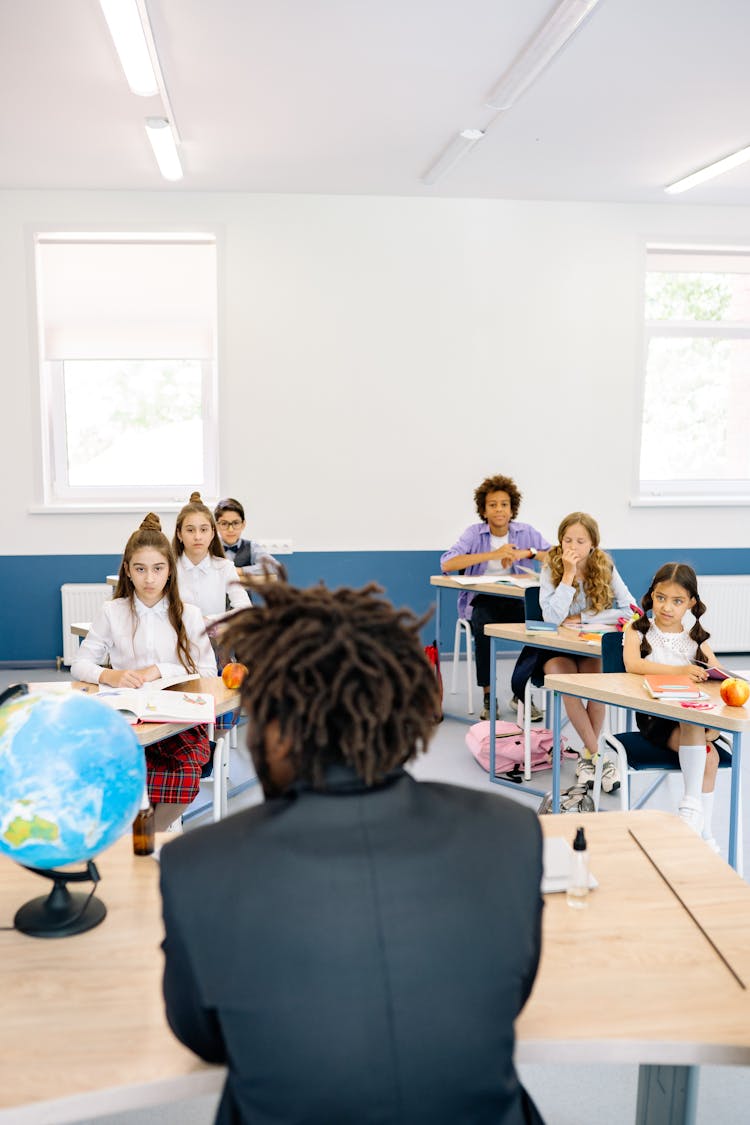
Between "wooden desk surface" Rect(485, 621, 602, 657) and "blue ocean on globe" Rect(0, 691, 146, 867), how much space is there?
282 cm

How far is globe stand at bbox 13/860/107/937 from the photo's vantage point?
5.23 feet

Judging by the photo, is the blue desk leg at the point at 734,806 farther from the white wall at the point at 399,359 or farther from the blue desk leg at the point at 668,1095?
the white wall at the point at 399,359

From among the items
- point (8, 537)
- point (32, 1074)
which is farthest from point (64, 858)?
point (8, 537)

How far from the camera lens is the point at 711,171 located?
5645 mm

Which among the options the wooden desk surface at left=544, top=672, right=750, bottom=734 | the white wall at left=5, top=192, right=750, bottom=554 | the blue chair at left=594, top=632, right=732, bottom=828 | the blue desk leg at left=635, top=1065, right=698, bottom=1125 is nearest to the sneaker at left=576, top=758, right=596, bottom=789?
the blue chair at left=594, top=632, right=732, bottom=828

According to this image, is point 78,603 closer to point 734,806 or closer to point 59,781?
point 734,806

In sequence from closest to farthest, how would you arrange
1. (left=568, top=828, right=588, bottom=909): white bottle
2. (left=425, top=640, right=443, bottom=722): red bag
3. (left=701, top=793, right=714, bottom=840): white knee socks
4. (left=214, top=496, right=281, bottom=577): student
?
(left=425, top=640, right=443, bottom=722): red bag → (left=568, top=828, right=588, bottom=909): white bottle → (left=701, top=793, right=714, bottom=840): white knee socks → (left=214, top=496, right=281, bottom=577): student

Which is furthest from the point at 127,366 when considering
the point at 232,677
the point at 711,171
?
the point at 711,171

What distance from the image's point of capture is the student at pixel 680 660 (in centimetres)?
329

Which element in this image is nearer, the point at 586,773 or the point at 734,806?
the point at 734,806

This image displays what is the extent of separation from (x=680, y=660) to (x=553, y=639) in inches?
27.1

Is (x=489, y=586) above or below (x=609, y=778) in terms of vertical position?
above

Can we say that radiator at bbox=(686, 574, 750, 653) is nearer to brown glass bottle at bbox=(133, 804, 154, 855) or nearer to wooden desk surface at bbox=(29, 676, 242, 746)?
wooden desk surface at bbox=(29, 676, 242, 746)

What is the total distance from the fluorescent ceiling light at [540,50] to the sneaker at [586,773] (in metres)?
3.02
